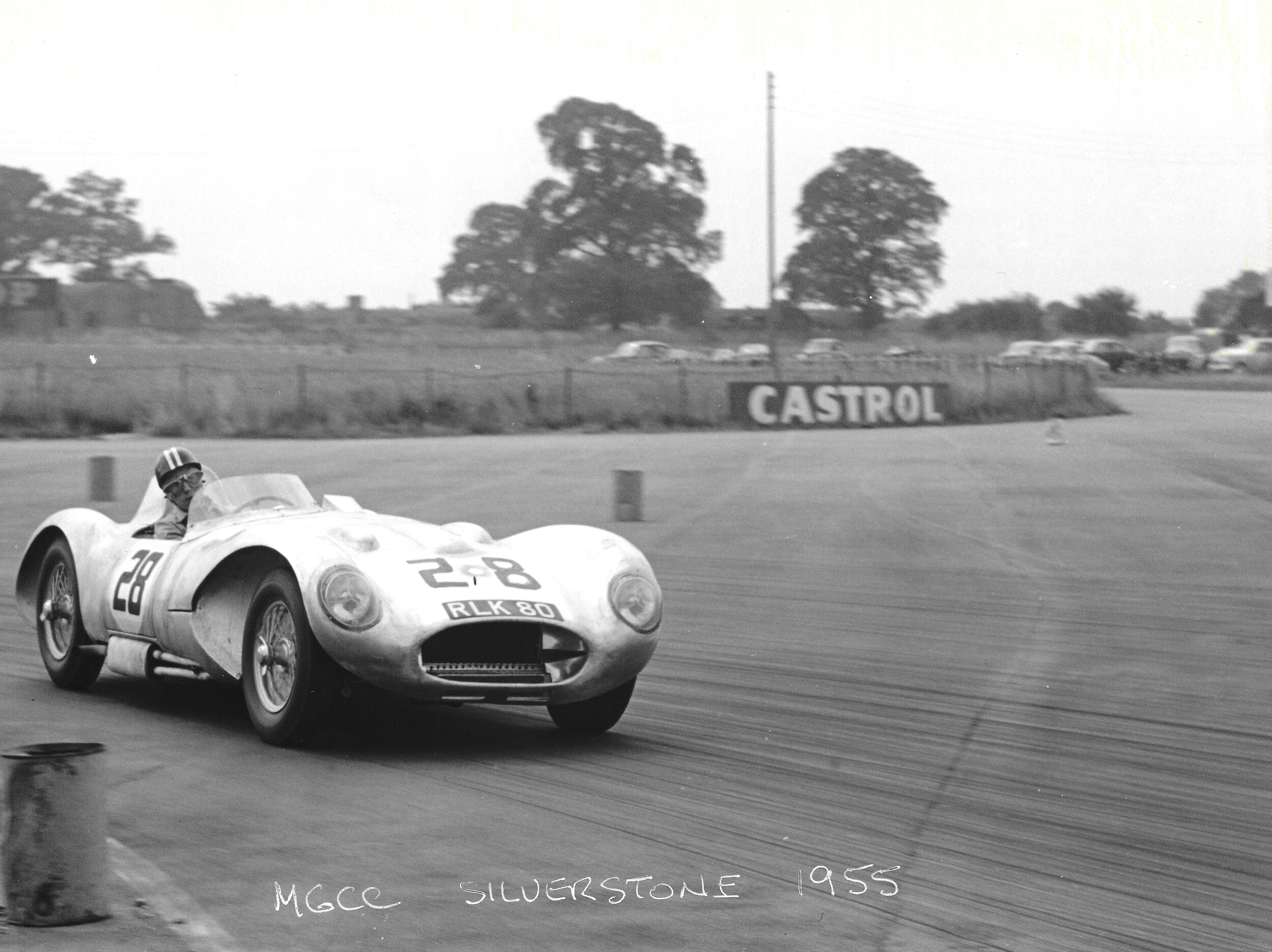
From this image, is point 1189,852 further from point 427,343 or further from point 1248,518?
point 427,343

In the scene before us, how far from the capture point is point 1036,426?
42.7 meters

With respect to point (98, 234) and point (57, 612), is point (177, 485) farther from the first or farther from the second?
point (98, 234)

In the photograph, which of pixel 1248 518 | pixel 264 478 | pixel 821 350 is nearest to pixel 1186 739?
pixel 264 478

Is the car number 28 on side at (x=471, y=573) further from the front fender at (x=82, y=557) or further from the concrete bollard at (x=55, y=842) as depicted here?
the concrete bollard at (x=55, y=842)

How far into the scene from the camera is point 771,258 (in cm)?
5181

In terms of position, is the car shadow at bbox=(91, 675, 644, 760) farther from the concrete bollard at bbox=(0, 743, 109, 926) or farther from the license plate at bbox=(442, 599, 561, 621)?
the concrete bollard at bbox=(0, 743, 109, 926)

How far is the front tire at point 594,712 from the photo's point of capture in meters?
7.46

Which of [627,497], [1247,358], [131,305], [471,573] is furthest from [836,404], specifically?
[471,573]

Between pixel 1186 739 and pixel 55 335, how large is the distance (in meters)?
61.1

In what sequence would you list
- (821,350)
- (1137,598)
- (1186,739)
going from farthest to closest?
(821,350)
(1137,598)
(1186,739)

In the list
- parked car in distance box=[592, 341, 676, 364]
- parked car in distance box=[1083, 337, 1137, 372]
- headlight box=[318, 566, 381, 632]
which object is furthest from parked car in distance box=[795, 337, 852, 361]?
headlight box=[318, 566, 381, 632]

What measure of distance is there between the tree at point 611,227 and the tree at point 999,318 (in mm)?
9770

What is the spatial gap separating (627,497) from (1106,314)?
222ft

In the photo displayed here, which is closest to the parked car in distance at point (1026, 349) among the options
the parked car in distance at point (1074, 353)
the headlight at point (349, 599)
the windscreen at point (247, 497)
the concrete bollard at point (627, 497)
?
the parked car in distance at point (1074, 353)
